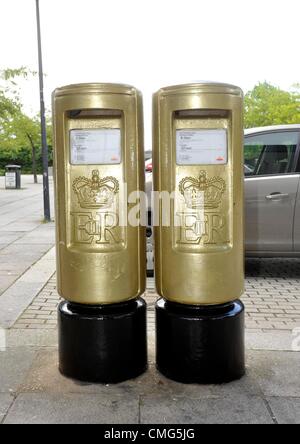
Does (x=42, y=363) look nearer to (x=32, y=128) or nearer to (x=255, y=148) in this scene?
(x=255, y=148)

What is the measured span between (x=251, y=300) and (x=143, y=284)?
2399 millimetres

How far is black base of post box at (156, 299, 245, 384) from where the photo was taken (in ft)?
11.0

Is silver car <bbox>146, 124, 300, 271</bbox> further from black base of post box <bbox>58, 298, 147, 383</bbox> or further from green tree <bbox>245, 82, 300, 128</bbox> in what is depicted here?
green tree <bbox>245, 82, 300, 128</bbox>

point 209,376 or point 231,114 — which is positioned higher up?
point 231,114

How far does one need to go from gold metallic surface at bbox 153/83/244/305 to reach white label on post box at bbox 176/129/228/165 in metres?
0.03

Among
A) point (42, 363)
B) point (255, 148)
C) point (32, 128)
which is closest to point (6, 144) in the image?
point (32, 128)

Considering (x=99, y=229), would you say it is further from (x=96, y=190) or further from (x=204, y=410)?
(x=204, y=410)

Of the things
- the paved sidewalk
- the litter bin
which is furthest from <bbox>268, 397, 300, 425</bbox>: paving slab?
the litter bin

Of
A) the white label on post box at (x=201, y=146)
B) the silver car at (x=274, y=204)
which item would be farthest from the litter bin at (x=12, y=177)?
the white label on post box at (x=201, y=146)

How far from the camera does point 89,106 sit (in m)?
3.15

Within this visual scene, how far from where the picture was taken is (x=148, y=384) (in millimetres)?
3420

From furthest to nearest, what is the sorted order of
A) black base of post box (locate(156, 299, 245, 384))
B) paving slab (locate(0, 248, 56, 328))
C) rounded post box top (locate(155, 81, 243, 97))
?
paving slab (locate(0, 248, 56, 328)) → black base of post box (locate(156, 299, 245, 384)) → rounded post box top (locate(155, 81, 243, 97))

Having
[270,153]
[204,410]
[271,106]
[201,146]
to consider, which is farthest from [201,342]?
[271,106]

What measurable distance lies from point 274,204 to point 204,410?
3.63 m
